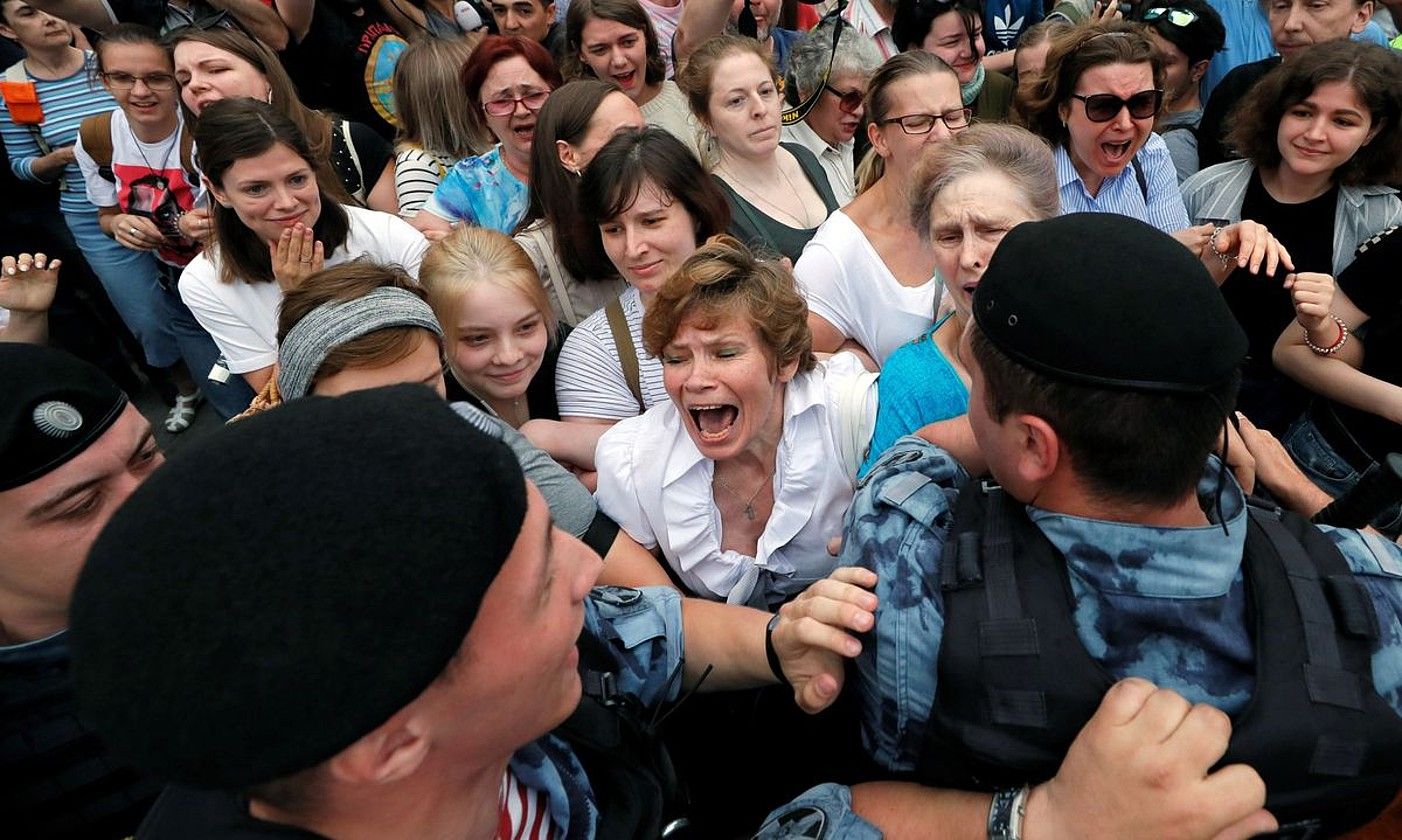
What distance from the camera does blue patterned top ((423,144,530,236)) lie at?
390 centimetres

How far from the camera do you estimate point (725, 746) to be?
2193mm

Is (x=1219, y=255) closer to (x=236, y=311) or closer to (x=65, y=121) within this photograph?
(x=236, y=311)

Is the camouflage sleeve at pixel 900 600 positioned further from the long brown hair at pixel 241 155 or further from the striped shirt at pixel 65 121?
the striped shirt at pixel 65 121

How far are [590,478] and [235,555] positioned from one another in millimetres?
1960

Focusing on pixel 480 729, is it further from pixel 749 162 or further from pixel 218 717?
pixel 749 162

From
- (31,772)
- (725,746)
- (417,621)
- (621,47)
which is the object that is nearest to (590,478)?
(725,746)

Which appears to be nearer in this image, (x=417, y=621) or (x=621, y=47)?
(x=417, y=621)

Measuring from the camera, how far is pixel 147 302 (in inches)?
186

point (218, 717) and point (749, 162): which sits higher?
point (218, 717)

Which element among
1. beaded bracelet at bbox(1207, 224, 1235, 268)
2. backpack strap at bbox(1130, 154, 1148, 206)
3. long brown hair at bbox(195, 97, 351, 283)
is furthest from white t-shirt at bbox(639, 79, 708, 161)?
beaded bracelet at bbox(1207, 224, 1235, 268)

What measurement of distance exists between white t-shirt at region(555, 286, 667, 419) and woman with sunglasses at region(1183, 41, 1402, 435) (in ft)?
7.21

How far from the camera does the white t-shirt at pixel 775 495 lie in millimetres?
2303

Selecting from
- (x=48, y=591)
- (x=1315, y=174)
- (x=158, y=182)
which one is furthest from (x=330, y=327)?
(x=1315, y=174)

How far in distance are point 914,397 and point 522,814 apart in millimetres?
1386
